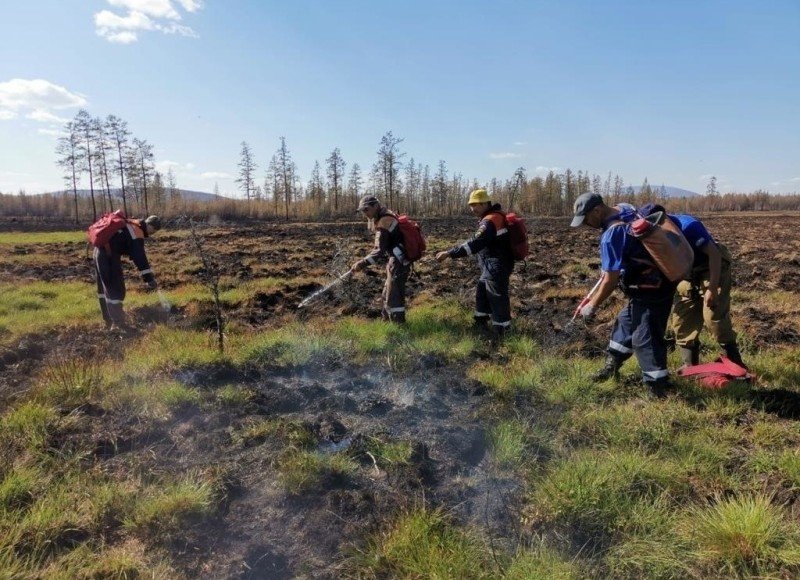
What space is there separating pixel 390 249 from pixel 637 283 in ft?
9.92

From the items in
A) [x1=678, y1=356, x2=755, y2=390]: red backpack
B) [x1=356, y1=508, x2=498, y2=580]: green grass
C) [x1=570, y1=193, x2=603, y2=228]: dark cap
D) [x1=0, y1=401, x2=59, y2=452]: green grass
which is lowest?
[x1=356, y1=508, x2=498, y2=580]: green grass

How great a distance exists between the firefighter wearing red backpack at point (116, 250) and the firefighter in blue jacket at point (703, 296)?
6216 millimetres

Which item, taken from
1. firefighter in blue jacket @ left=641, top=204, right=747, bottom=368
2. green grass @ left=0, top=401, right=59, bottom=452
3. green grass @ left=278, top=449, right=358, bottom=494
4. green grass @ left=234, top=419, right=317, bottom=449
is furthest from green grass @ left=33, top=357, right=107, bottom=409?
firefighter in blue jacket @ left=641, top=204, right=747, bottom=368

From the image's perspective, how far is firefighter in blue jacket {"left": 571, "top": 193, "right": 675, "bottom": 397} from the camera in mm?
4113

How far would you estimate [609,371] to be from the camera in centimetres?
473

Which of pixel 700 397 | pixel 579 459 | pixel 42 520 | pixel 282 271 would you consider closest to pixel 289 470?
pixel 42 520

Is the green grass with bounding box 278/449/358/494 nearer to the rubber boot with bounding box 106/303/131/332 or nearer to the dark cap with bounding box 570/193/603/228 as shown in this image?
the dark cap with bounding box 570/193/603/228

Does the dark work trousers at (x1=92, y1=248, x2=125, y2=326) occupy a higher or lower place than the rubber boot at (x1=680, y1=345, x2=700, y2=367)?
higher

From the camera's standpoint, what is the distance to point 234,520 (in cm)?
288

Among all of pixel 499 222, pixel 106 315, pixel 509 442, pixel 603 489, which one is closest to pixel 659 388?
Answer: pixel 509 442

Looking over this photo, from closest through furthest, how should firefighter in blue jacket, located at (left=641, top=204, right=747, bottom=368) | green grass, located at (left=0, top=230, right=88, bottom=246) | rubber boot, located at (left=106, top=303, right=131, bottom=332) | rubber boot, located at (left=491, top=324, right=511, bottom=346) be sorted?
firefighter in blue jacket, located at (left=641, top=204, right=747, bottom=368)
rubber boot, located at (left=491, top=324, right=511, bottom=346)
rubber boot, located at (left=106, top=303, right=131, bottom=332)
green grass, located at (left=0, top=230, right=88, bottom=246)

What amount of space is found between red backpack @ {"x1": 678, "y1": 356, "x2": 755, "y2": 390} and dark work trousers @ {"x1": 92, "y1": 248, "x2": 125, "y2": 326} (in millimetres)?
6871

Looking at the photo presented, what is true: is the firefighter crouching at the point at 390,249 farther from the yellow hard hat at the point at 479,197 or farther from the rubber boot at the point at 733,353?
the rubber boot at the point at 733,353

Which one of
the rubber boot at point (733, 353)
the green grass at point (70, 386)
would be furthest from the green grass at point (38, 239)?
the rubber boot at point (733, 353)
